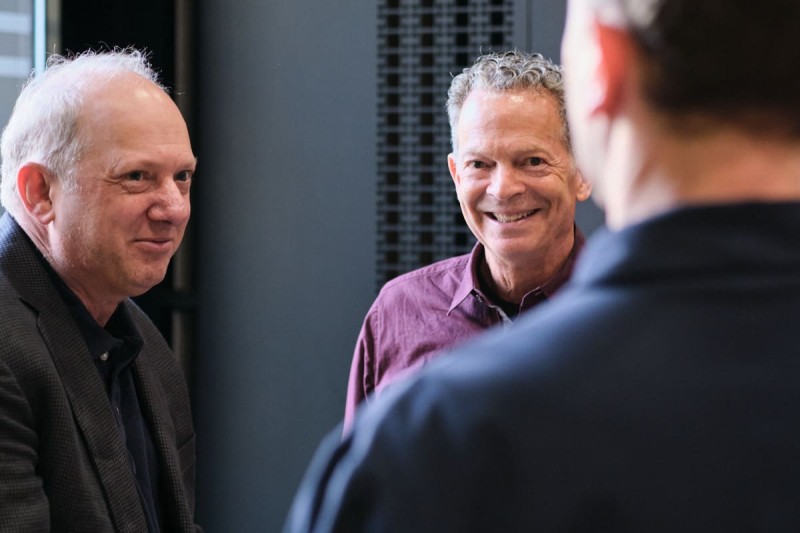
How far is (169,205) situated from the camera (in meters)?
1.94

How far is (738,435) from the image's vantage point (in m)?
0.58

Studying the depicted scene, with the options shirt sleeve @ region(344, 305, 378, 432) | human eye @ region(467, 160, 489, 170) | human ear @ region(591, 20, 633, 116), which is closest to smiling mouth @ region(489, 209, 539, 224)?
human eye @ region(467, 160, 489, 170)

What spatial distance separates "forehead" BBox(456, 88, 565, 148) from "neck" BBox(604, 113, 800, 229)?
1644mm

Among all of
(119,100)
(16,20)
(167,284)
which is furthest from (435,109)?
(119,100)

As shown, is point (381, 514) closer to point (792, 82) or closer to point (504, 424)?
point (504, 424)

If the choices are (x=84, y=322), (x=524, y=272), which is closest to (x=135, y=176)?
(x=84, y=322)

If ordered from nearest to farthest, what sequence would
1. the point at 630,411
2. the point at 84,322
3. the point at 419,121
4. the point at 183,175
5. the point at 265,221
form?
the point at 630,411 < the point at 84,322 < the point at 183,175 < the point at 419,121 < the point at 265,221

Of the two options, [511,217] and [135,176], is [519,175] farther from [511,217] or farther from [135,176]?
[135,176]

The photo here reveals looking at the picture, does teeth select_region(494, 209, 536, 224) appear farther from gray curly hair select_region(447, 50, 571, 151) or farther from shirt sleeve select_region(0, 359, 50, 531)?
shirt sleeve select_region(0, 359, 50, 531)

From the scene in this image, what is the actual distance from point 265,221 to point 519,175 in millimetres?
1163

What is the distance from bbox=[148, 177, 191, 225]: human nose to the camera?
6.32ft

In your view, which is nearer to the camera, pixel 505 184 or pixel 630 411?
pixel 630 411

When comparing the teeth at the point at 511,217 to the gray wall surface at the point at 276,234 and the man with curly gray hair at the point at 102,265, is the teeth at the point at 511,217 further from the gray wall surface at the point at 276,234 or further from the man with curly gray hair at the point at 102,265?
the gray wall surface at the point at 276,234

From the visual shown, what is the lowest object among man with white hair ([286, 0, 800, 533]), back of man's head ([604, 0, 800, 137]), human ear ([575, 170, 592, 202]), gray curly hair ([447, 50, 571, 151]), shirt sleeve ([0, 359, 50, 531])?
shirt sleeve ([0, 359, 50, 531])
